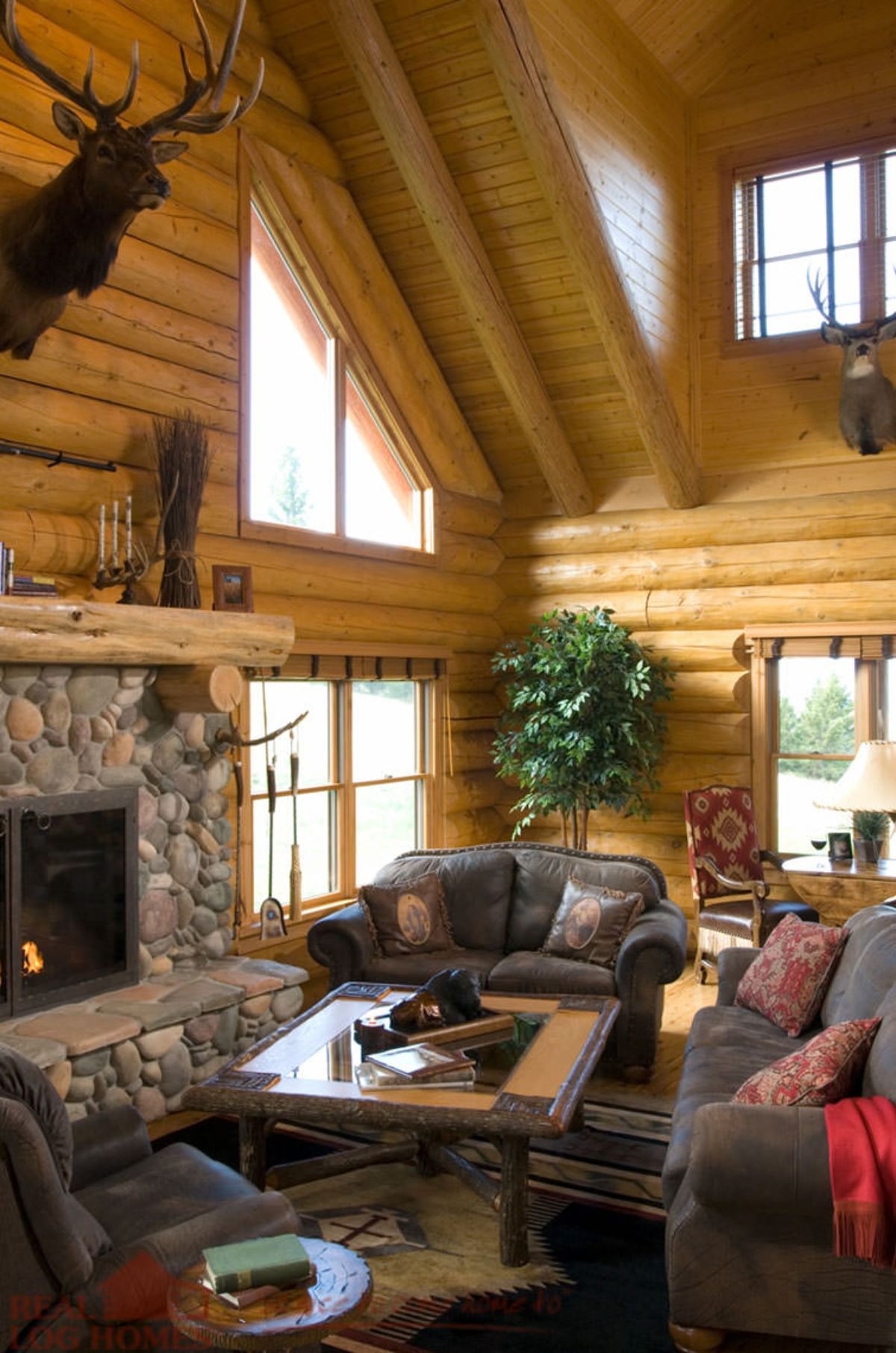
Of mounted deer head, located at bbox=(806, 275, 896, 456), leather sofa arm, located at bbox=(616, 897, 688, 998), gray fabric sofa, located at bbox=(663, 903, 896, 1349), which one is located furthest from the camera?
mounted deer head, located at bbox=(806, 275, 896, 456)

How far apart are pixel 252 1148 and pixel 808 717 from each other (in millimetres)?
4627

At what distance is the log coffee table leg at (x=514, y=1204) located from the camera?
342 centimetres

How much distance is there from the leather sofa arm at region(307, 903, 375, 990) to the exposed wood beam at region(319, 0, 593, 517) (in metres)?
3.45

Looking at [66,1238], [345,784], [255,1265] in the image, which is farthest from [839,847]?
[66,1238]

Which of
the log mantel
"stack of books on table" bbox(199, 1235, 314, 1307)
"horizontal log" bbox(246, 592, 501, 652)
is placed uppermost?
"horizontal log" bbox(246, 592, 501, 652)

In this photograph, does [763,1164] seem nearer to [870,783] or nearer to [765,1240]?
[765,1240]

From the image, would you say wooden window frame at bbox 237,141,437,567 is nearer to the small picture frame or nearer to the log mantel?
the log mantel

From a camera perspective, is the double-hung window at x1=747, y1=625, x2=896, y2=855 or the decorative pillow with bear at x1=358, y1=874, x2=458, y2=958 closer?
the decorative pillow with bear at x1=358, y1=874, x2=458, y2=958

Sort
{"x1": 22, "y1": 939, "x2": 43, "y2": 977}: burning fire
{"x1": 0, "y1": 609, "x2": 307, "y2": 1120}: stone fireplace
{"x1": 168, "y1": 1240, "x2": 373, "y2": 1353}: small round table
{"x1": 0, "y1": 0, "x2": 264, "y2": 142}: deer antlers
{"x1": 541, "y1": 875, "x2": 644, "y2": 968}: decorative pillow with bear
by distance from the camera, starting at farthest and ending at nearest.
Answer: {"x1": 541, "y1": 875, "x2": 644, "y2": 968}: decorative pillow with bear < {"x1": 22, "y1": 939, "x2": 43, "y2": 977}: burning fire < {"x1": 0, "y1": 609, "x2": 307, "y2": 1120}: stone fireplace < {"x1": 0, "y1": 0, "x2": 264, "y2": 142}: deer antlers < {"x1": 168, "y1": 1240, "x2": 373, "y2": 1353}: small round table

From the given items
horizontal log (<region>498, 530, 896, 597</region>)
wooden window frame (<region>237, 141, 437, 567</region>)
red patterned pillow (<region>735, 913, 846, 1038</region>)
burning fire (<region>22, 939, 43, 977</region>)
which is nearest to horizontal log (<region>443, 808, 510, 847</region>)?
horizontal log (<region>498, 530, 896, 597</region>)

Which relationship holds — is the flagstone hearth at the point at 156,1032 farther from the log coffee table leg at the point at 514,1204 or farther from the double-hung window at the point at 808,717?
the double-hung window at the point at 808,717

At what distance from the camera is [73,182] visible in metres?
3.93

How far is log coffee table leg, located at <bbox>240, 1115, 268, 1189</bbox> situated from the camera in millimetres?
3732

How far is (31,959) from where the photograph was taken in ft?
14.3
